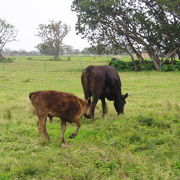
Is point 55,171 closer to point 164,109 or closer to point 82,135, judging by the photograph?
point 82,135

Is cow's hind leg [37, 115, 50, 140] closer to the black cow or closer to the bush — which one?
the black cow

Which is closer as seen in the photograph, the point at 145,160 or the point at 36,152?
the point at 145,160

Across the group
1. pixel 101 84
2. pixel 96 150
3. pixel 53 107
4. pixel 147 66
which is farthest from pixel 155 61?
pixel 96 150

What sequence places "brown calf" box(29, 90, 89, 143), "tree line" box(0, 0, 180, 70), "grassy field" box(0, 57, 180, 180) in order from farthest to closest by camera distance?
"tree line" box(0, 0, 180, 70), "brown calf" box(29, 90, 89, 143), "grassy field" box(0, 57, 180, 180)

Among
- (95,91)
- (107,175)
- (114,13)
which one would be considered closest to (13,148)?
(107,175)

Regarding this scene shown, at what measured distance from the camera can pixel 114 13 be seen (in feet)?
110

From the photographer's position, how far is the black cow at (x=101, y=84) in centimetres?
1055

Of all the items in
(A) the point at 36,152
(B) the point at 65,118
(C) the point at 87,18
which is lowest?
(A) the point at 36,152

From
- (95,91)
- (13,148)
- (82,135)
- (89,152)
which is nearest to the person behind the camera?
(89,152)

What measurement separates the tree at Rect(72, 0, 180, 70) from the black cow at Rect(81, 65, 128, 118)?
73.0 feet

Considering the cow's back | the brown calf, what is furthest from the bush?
the brown calf

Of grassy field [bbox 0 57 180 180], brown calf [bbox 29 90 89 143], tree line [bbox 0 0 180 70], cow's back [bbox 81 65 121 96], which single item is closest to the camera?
grassy field [bbox 0 57 180 180]

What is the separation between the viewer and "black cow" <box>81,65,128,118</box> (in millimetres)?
10547

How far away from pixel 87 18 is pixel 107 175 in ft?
97.5
